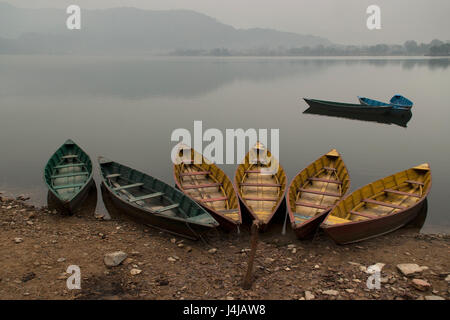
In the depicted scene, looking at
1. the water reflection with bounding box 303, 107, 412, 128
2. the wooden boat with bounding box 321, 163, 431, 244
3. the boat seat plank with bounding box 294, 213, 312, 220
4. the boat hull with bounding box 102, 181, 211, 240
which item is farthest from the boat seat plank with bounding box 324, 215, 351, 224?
the water reflection with bounding box 303, 107, 412, 128

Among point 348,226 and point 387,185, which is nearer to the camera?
point 348,226

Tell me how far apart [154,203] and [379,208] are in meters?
10.3

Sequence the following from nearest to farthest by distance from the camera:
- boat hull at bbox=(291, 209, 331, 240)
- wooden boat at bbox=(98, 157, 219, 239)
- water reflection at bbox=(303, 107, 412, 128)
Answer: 1. boat hull at bbox=(291, 209, 331, 240)
2. wooden boat at bbox=(98, 157, 219, 239)
3. water reflection at bbox=(303, 107, 412, 128)

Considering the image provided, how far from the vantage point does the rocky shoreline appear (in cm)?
1054

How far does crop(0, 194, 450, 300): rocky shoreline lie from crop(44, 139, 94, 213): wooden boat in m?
1.15

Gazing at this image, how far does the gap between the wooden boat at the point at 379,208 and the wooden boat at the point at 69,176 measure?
11224mm

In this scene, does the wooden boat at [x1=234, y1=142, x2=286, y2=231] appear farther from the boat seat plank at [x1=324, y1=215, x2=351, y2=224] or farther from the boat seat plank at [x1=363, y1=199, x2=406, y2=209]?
the boat seat plank at [x1=363, y1=199, x2=406, y2=209]

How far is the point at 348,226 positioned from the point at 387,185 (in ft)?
18.1

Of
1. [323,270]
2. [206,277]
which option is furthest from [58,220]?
[323,270]

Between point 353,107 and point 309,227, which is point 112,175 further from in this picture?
point 353,107

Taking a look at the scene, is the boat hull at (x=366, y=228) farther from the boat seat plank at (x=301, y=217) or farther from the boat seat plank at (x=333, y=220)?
the boat seat plank at (x=301, y=217)

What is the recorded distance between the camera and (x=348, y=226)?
12.5m
